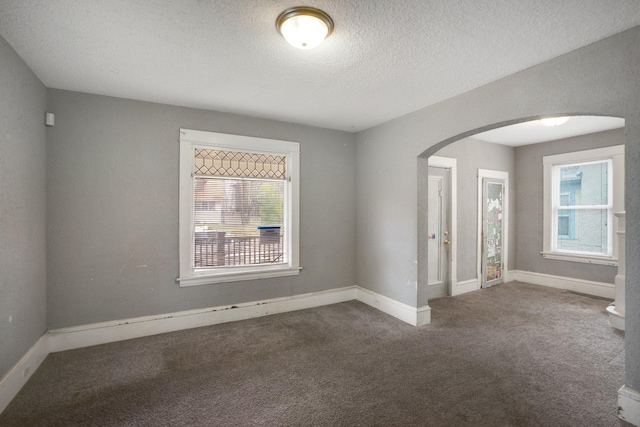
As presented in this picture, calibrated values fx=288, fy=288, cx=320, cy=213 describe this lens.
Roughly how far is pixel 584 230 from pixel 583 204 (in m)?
0.45

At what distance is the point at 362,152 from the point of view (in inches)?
175

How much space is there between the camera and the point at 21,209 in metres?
2.31

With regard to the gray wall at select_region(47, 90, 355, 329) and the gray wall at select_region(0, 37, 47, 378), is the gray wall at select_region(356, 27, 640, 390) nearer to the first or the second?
the gray wall at select_region(47, 90, 355, 329)

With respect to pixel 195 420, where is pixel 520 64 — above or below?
above

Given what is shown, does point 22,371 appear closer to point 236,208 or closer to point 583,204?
point 236,208

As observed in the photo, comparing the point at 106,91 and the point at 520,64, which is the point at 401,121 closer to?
the point at 520,64

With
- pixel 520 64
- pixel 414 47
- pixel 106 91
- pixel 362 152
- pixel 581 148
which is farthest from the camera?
pixel 581 148

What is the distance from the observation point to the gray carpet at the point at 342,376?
6.40ft

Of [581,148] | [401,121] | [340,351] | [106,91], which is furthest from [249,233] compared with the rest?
[581,148]

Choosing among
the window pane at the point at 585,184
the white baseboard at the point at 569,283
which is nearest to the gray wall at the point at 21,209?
the white baseboard at the point at 569,283

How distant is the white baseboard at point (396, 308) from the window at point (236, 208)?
3.77 feet

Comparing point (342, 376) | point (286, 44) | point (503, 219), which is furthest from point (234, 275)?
point (503, 219)

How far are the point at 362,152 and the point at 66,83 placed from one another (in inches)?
138

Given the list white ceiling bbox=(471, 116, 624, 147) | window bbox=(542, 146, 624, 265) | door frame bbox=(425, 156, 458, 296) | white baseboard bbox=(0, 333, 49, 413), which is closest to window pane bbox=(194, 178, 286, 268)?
white baseboard bbox=(0, 333, 49, 413)
